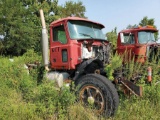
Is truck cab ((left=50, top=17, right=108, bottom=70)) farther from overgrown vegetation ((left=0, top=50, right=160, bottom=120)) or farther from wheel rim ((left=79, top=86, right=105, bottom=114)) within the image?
wheel rim ((left=79, top=86, right=105, bottom=114))

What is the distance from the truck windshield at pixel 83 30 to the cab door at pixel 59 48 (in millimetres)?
263

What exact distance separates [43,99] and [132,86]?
186 cm

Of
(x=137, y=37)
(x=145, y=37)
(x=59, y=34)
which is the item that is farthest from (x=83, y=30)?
(x=145, y=37)

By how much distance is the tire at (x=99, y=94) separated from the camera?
4.50 metres

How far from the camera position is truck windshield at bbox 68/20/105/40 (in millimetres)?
6336

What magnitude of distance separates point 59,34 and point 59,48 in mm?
410

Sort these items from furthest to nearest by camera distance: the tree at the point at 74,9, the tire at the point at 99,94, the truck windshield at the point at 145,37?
the tree at the point at 74,9, the truck windshield at the point at 145,37, the tire at the point at 99,94

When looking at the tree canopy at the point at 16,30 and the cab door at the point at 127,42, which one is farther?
the tree canopy at the point at 16,30

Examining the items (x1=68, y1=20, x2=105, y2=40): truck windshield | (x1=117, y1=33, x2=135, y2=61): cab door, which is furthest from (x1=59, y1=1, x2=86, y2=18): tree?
(x1=68, y1=20, x2=105, y2=40): truck windshield

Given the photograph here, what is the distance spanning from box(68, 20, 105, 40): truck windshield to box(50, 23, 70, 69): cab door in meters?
0.26

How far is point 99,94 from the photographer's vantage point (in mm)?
4738

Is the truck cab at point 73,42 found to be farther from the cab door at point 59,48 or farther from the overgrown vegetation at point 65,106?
the overgrown vegetation at point 65,106

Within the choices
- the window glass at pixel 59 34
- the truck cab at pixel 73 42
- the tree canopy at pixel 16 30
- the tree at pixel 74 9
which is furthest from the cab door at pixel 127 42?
→ the tree at pixel 74 9

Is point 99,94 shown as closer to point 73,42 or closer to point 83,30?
point 73,42
